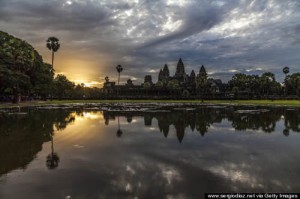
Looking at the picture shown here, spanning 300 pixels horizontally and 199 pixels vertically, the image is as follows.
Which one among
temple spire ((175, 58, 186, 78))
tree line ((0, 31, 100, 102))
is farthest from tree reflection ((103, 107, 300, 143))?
temple spire ((175, 58, 186, 78))

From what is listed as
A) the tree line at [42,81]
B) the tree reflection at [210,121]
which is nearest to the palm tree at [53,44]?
the tree line at [42,81]

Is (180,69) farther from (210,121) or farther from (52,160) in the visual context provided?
(52,160)

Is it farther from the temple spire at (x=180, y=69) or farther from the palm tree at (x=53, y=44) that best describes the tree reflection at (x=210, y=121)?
the temple spire at (x=180, y=69)

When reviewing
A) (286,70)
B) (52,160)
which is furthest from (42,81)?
(286,70)

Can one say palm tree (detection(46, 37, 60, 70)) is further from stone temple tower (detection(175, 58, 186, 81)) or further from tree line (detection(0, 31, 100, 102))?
stone temple tower (detection(175, 58, 186, 81))

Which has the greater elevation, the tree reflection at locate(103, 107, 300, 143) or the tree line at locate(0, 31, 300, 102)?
the tree line at locate(0, 31, 300, 102)

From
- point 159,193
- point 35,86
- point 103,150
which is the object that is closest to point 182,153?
point 103,150

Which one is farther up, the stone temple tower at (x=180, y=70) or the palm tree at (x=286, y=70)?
the stone temple tower at (x=180, y=70)

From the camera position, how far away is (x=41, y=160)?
37.9ft

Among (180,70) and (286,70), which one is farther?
(180,70)

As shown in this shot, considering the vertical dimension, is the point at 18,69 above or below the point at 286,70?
below

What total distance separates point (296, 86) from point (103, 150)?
389ft

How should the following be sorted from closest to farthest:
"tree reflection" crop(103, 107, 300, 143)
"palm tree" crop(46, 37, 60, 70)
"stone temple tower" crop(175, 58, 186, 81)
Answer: "tree reflection" crop(103, 107, 300, 143) < "palm tree" crop(46, 37, 60, 70) < "stone temple tower" crop(175, 58, 186, 81)

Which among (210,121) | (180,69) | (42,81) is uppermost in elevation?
(180,69)
